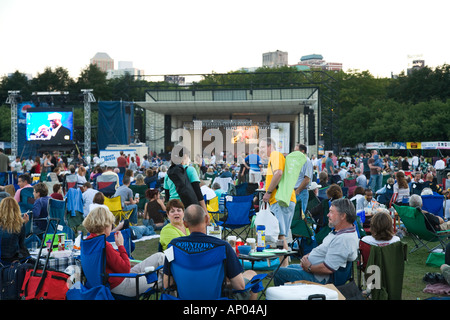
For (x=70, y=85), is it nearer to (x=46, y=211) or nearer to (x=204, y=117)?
(x=204, y=117)

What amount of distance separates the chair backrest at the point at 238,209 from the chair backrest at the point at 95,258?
3.57m

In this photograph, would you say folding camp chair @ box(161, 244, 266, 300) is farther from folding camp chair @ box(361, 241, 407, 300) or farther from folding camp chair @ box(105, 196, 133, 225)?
folding camp chair @ box(105, 196, 133, 225)

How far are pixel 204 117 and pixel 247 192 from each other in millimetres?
25658

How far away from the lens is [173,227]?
4379 millimetres

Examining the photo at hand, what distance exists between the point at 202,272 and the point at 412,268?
3.65 metres

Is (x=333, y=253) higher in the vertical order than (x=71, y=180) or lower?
higher

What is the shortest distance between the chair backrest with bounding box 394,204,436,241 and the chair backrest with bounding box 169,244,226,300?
4.04 metres

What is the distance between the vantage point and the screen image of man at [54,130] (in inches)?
952

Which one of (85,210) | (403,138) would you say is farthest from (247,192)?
(403,138)

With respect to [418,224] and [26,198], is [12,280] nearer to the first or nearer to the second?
[26,198]

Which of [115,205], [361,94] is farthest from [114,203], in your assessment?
[361,94]

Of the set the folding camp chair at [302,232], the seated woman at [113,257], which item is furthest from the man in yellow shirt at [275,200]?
the seated woman at [113,257]

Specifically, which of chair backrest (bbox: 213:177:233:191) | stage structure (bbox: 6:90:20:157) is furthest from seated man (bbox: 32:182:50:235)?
stage structure (bbox: 6:90:20:157)

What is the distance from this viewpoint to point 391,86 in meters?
52.6
